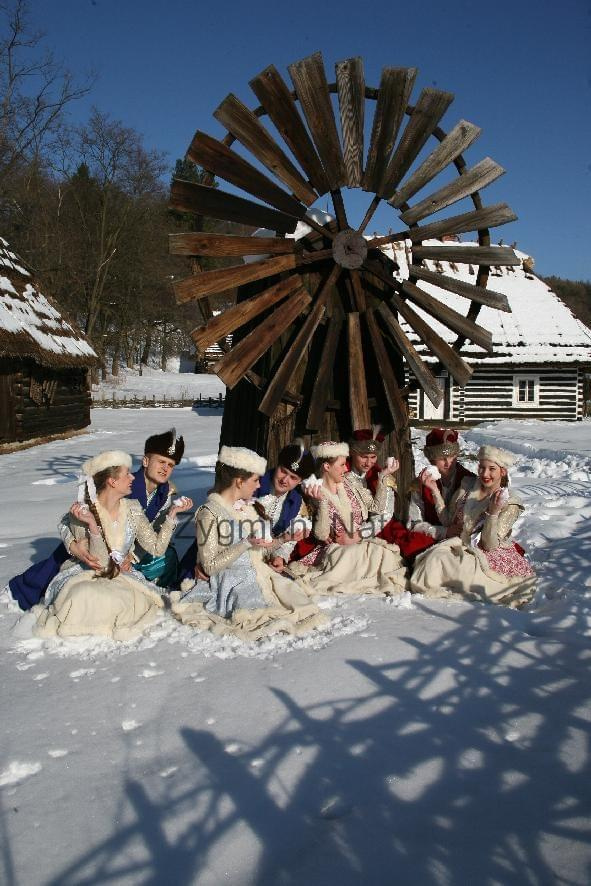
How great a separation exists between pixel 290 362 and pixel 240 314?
54 centimetres

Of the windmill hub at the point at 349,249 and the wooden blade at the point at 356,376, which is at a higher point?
the windmill hub at the point at 349,249

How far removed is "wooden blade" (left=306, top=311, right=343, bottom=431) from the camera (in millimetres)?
5332

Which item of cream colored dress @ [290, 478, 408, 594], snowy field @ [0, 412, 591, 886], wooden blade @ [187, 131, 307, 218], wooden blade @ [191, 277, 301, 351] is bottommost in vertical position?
snowy field @ [0, 412, 591, 886]

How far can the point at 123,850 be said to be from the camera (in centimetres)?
189

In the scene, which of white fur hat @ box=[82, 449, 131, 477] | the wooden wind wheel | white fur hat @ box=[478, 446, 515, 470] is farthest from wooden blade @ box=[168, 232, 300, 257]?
white fur hat @ box=[478, 446, 515, 470]

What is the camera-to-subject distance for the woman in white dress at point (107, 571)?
11.3 ft

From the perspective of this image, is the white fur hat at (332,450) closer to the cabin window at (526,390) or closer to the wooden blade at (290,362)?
the wooden blade at (290,362)

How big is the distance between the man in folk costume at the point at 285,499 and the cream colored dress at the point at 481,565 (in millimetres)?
881

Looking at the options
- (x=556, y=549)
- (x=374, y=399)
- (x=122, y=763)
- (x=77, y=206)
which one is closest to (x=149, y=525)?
(x=122, y=763)

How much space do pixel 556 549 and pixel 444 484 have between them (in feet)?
3.62

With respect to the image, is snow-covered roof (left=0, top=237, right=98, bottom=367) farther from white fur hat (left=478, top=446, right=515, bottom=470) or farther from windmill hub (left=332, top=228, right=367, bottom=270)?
white fur hat (left=478, top=446, right=515, bottom=470)

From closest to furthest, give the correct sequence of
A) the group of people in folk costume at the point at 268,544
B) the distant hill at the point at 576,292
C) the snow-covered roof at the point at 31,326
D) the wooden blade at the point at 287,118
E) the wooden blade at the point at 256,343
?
the group of people in folk costume at the point at 268,544, the wooden blade at the point at 287,118, the wooden blade at the point at 256,343, the snow-covered roof at the point at 31,326, the distant hill at the point at 576,292

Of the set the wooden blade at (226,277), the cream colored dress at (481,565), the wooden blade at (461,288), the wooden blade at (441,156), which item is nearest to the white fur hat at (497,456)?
the cream colored dress at (481,565)

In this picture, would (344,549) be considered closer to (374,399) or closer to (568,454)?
(374,399)
